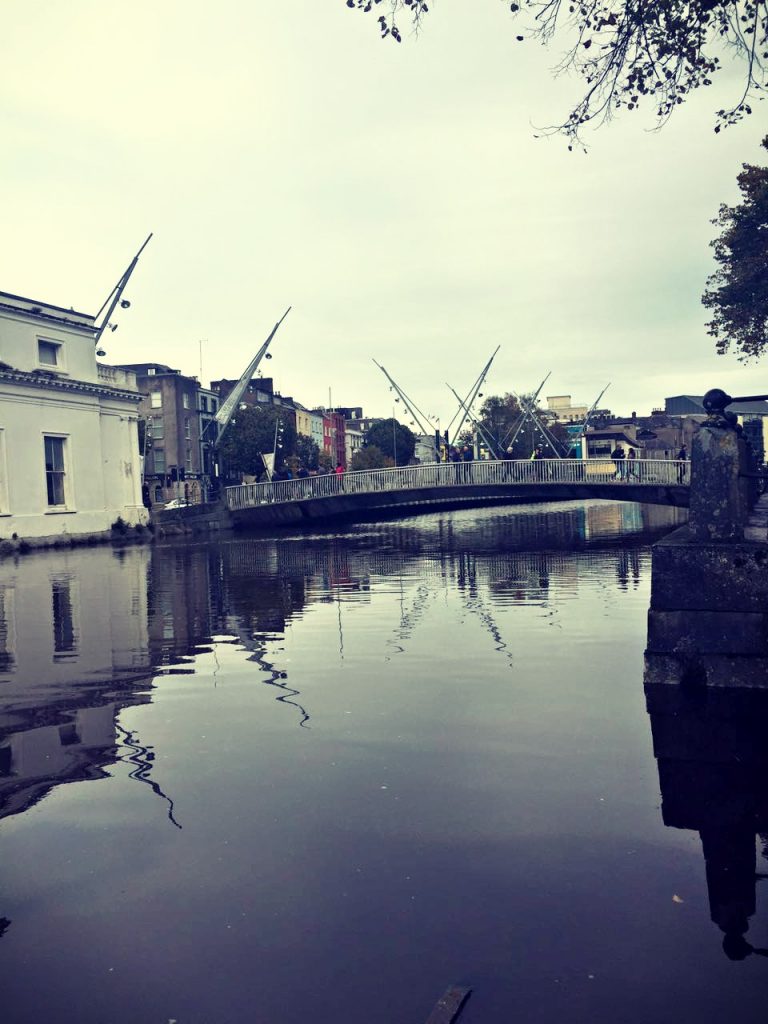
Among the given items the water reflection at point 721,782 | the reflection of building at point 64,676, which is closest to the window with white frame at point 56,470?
the reflection of building at point 64,676

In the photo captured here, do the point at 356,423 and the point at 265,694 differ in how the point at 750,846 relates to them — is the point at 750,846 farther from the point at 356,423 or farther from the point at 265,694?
the point at 356,423

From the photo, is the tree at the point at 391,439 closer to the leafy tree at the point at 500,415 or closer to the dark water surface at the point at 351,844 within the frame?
the leafy tree at the point at 500,415

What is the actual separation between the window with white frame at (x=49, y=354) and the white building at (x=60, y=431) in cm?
4

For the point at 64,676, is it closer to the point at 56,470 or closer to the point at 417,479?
the point at 56,470

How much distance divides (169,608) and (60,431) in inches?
1056

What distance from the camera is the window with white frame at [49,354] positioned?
37.8 metres

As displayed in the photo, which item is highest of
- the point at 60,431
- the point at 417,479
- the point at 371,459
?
the point at 371,459

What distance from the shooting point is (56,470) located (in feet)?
126

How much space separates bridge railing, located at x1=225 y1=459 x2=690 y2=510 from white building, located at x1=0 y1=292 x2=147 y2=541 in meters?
6.33

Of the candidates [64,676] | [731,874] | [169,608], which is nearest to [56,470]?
[169,608]

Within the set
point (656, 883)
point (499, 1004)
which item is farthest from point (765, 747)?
point (499, 1004)

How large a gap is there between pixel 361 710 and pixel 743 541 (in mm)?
2942

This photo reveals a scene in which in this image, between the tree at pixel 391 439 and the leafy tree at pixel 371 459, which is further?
the tree at pixel 391 439

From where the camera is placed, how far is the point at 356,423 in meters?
186
